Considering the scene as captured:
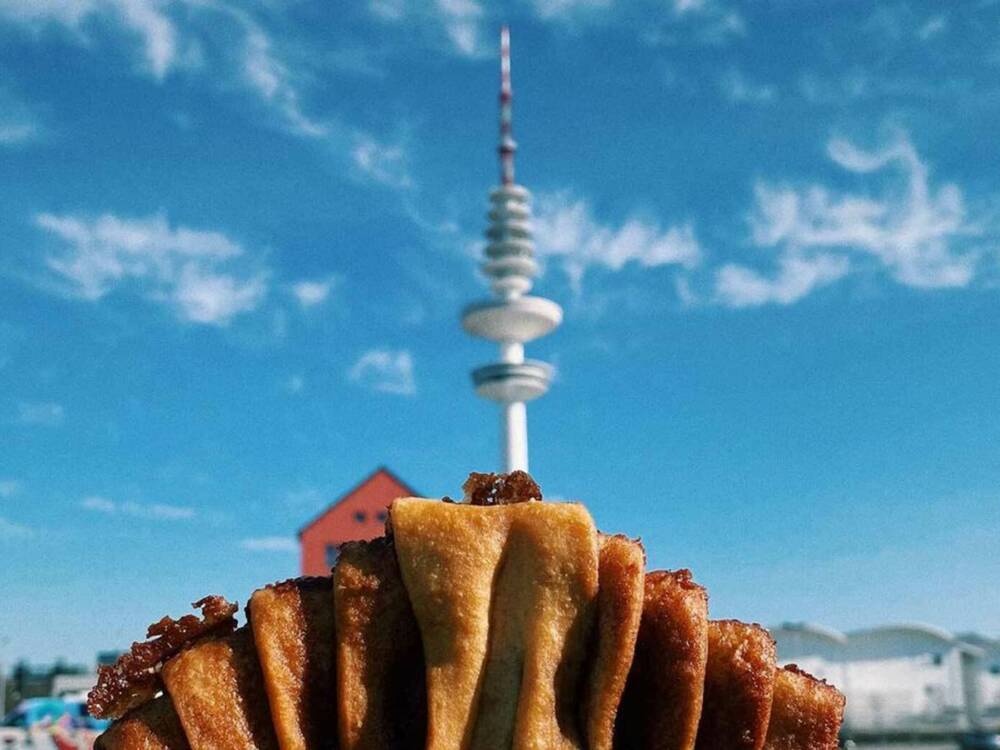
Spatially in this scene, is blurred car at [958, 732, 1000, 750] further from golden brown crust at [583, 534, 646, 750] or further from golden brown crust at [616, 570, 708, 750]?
golden brown crust at [583, 534, 646, 750]

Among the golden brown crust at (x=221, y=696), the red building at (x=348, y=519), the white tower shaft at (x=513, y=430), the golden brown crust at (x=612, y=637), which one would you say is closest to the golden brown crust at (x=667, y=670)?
the golden brown crust at (x=612, y=637)

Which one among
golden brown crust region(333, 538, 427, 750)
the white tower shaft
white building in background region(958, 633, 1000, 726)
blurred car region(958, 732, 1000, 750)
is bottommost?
golden brown crust region(333, 538, 427, 750)

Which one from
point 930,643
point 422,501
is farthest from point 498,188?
point 422,501

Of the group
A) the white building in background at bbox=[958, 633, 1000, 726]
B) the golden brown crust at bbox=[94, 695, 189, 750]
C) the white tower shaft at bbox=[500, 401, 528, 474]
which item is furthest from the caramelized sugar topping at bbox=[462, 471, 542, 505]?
the white tower shaft at bbox=[500, 401, 528, 474]

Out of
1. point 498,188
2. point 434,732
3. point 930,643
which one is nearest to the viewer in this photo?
point 434,732

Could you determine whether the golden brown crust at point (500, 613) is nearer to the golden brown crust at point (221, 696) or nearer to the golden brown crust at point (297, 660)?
the golden brown crust at point (297, 660)

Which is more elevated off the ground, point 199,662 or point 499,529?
point 499,529

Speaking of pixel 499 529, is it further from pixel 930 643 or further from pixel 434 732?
pixel 930 643
